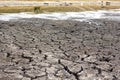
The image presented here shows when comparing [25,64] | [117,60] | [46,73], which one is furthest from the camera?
[117,60]

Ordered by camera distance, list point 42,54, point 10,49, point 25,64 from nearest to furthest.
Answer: point 25,64 → point 42,54 → point 10,49

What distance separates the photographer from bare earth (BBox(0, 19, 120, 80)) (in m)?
8.92

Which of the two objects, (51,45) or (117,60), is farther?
(51,45)

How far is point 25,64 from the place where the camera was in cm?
990

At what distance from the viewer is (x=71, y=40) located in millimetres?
15070

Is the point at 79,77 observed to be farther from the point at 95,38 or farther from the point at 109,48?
the point at 95,38

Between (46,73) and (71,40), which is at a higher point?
(46,73)

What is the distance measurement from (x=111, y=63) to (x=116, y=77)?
167 cm

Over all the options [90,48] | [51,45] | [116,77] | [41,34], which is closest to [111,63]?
[116,77]

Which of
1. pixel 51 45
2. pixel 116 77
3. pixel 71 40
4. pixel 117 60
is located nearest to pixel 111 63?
pixel 117 60

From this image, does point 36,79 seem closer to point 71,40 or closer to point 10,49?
point 10,49

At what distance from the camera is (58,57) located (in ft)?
36.2

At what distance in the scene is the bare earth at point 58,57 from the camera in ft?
29.3

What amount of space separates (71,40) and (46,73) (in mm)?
6283
